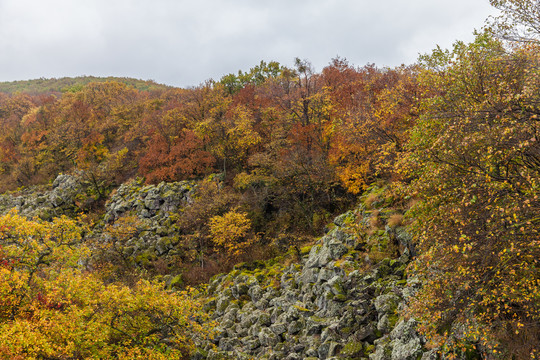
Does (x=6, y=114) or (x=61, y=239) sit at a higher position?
(x=6, y=114)

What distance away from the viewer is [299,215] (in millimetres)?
33250

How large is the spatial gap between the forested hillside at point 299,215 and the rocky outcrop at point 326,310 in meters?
0.13

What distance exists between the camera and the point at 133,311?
14.6 meters

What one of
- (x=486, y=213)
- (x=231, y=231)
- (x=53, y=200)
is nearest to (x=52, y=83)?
(x=53, y=200)

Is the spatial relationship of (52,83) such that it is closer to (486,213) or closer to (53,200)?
(53,200)

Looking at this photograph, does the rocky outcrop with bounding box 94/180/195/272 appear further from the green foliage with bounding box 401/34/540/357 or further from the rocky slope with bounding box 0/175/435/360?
the green foliage with bounding box 401/34/540/357

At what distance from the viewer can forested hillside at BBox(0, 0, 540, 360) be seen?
8.48m

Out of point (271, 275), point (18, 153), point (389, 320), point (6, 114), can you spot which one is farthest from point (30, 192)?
point (389, 320)

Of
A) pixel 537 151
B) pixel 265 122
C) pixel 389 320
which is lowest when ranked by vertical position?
pixel 389 320

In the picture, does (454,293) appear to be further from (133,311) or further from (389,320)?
(133,311)

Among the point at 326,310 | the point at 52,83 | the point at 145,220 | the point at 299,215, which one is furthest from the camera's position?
the point at 52,83

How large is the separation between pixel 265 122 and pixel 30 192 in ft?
140

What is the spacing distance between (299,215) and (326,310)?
59.9ft

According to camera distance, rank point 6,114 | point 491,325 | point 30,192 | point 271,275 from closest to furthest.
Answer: point 491,325 < point 271,275 < point 30,192 < point 6,114
